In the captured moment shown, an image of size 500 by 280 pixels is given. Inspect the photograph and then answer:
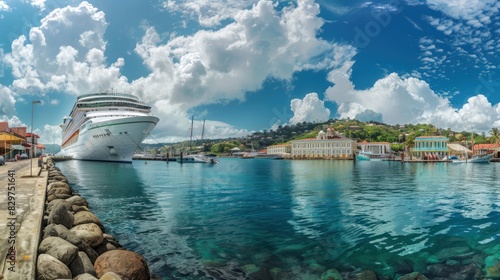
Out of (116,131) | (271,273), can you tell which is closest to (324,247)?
(271,273)

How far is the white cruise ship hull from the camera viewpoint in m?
69.0

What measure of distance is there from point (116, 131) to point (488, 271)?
2739 inches

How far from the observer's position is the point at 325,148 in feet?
536

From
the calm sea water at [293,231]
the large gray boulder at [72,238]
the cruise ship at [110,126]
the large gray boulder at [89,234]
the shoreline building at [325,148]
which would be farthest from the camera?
the shoreline building at [325,148]

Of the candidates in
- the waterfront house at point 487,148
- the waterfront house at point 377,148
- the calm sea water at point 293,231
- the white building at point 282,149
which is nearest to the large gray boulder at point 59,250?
the calm sea water at point 293,231

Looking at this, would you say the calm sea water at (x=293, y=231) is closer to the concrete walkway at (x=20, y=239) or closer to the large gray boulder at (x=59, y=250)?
the large gray boulder at (x=59, y=250)

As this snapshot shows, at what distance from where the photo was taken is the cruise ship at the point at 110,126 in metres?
69.6

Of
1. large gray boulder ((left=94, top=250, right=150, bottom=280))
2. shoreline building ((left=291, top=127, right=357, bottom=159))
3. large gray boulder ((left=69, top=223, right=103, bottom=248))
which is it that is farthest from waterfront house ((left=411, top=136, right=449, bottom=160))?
large gray boulder ((left=94, top=250, right=150, bottom=280))

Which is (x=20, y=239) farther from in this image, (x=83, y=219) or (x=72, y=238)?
(x=83, y=219)

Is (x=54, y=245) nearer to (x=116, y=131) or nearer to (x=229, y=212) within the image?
(x=229, y=212)

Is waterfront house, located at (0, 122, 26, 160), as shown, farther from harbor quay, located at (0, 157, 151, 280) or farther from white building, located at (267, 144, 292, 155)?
white building, located at (267, 144, 292, 155)

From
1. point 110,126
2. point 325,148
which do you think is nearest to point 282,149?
point 325,148

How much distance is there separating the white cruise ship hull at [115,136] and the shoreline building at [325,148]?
102111 millimetres

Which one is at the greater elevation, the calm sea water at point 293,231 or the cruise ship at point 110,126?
the cruise ship at point 110,126
